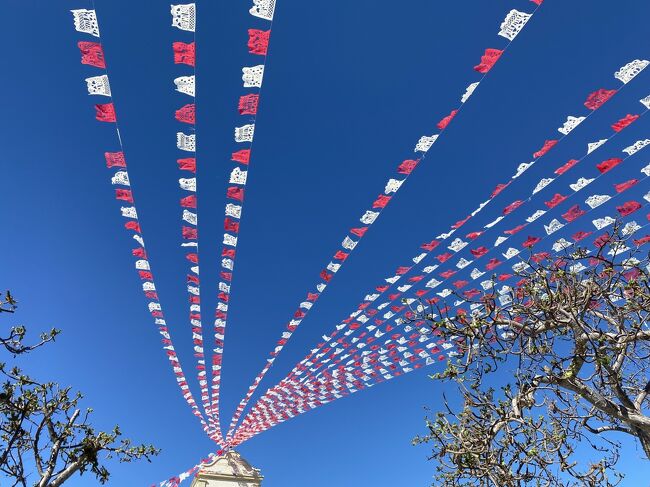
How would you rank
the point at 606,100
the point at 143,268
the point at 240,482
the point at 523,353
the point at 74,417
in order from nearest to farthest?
1. the point at 523,353
2. the point at 606,100
3. the point at 74,417
4. the point at 143,268
5. the point at 240,482

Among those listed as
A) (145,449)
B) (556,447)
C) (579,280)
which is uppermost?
(145,449)

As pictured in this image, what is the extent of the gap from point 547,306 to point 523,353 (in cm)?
98

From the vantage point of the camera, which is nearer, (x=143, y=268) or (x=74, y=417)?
(x=74, y=417)

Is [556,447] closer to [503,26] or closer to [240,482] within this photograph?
[503,26]

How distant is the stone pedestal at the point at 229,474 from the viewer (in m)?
22.2

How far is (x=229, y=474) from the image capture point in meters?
22.5

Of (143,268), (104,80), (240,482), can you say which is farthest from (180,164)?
(240,482)

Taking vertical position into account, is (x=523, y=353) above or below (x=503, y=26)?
below

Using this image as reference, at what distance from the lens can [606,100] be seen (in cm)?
864

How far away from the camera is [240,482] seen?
22609 millimetres

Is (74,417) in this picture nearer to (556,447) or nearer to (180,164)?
(180,164)

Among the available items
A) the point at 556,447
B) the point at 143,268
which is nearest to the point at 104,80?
the point at 143,268

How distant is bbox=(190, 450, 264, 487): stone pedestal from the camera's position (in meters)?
22.2

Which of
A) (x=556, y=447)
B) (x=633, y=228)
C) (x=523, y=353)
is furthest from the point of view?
(x=633, y=228)
